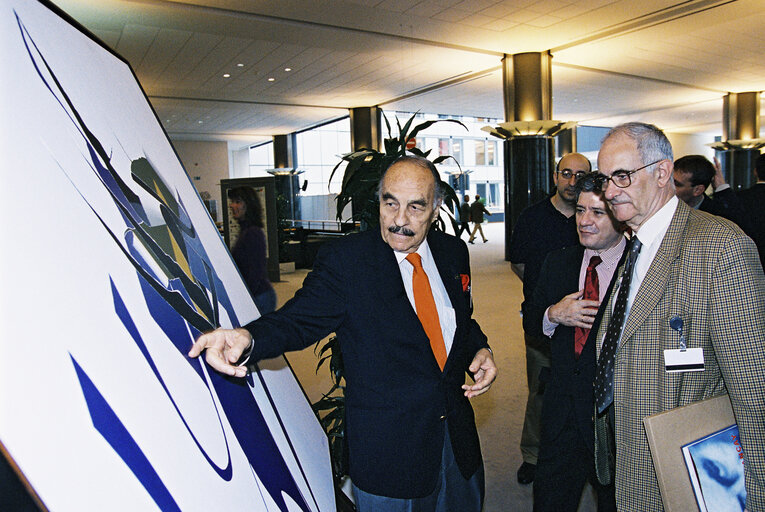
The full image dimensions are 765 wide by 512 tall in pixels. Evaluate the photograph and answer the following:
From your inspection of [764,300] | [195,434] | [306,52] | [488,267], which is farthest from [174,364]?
[488,267]

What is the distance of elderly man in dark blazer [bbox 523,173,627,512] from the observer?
1.94 m

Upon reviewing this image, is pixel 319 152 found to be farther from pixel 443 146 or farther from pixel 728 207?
pixel 728 207

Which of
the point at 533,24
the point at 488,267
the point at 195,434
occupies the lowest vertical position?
the point at 488,267

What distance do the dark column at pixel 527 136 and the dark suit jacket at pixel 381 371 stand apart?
9938mm

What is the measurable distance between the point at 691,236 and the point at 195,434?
1.29 m

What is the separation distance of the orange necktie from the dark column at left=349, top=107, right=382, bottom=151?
14979 millimetres

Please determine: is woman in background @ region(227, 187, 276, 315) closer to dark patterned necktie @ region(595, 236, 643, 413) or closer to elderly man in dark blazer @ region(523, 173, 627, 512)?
elderly man in dark blazer @ region(523, 173, 627, 512)

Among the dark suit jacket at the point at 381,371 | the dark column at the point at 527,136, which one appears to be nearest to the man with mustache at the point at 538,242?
the dark suit jacket at the point at 381,371

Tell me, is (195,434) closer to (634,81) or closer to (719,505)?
(719,505)

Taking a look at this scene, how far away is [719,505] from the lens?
1.29 metres

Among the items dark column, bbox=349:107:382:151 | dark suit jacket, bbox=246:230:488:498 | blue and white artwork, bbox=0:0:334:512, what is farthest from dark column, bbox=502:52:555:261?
blue and white artwork, bbox=0:0:334:512

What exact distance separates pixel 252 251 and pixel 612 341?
3189 mm

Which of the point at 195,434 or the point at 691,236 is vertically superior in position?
the point at 691,236

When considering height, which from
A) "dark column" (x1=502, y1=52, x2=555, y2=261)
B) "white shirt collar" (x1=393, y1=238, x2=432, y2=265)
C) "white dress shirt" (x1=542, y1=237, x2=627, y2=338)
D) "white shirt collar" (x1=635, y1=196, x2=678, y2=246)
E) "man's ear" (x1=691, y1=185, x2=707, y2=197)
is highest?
"dark column" (x1=502, y1=52, x2=555, y2=261)
